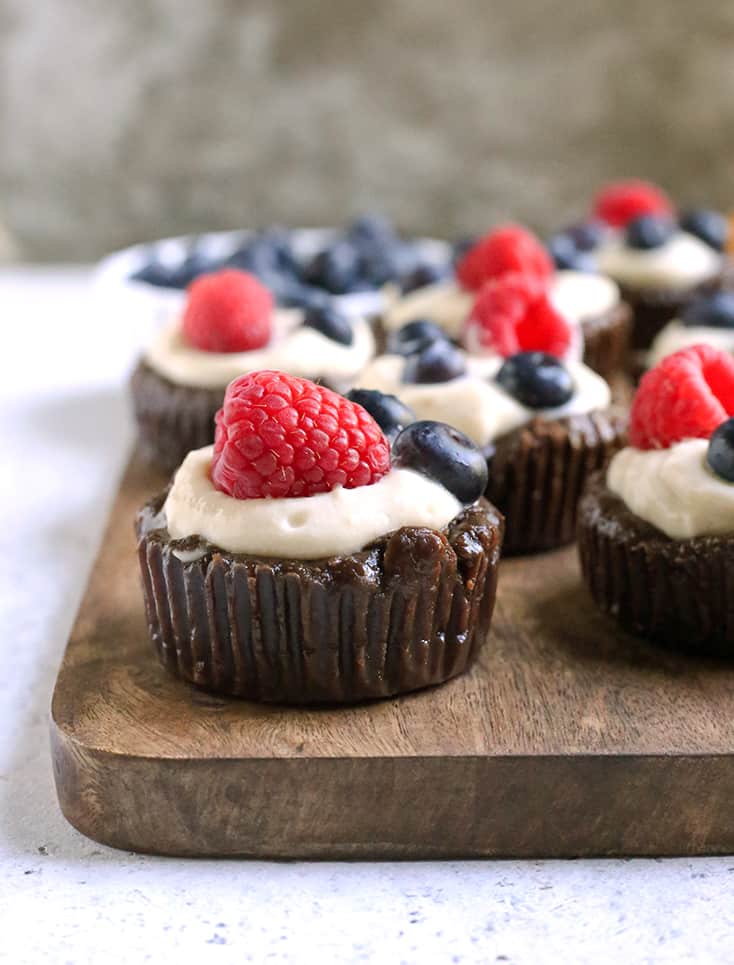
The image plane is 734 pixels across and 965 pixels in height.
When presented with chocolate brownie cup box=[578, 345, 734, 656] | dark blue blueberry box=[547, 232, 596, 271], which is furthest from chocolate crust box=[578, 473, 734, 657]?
dark blue blueberry box=[547, 232, 596, 271]

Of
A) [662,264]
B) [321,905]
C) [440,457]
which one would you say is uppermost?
[440,457]

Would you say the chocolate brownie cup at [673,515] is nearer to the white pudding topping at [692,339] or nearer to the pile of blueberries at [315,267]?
the white pudding topping at [692,339]

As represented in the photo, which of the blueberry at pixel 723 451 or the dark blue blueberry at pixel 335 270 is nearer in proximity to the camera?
the blueberry at pixel 723 451

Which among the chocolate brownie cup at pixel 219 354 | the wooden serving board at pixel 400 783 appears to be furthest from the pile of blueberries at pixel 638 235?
the wooden serving board at pixel 400 783

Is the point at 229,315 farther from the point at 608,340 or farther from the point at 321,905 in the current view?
the point at 321,905

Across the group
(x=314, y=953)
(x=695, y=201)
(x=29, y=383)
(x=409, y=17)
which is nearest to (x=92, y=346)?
(x=29, y=383)

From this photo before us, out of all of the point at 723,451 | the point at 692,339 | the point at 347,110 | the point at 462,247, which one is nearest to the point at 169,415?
the point at 462,247

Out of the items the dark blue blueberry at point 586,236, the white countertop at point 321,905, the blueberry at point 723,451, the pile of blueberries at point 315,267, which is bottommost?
the white countertop at point 321,905
